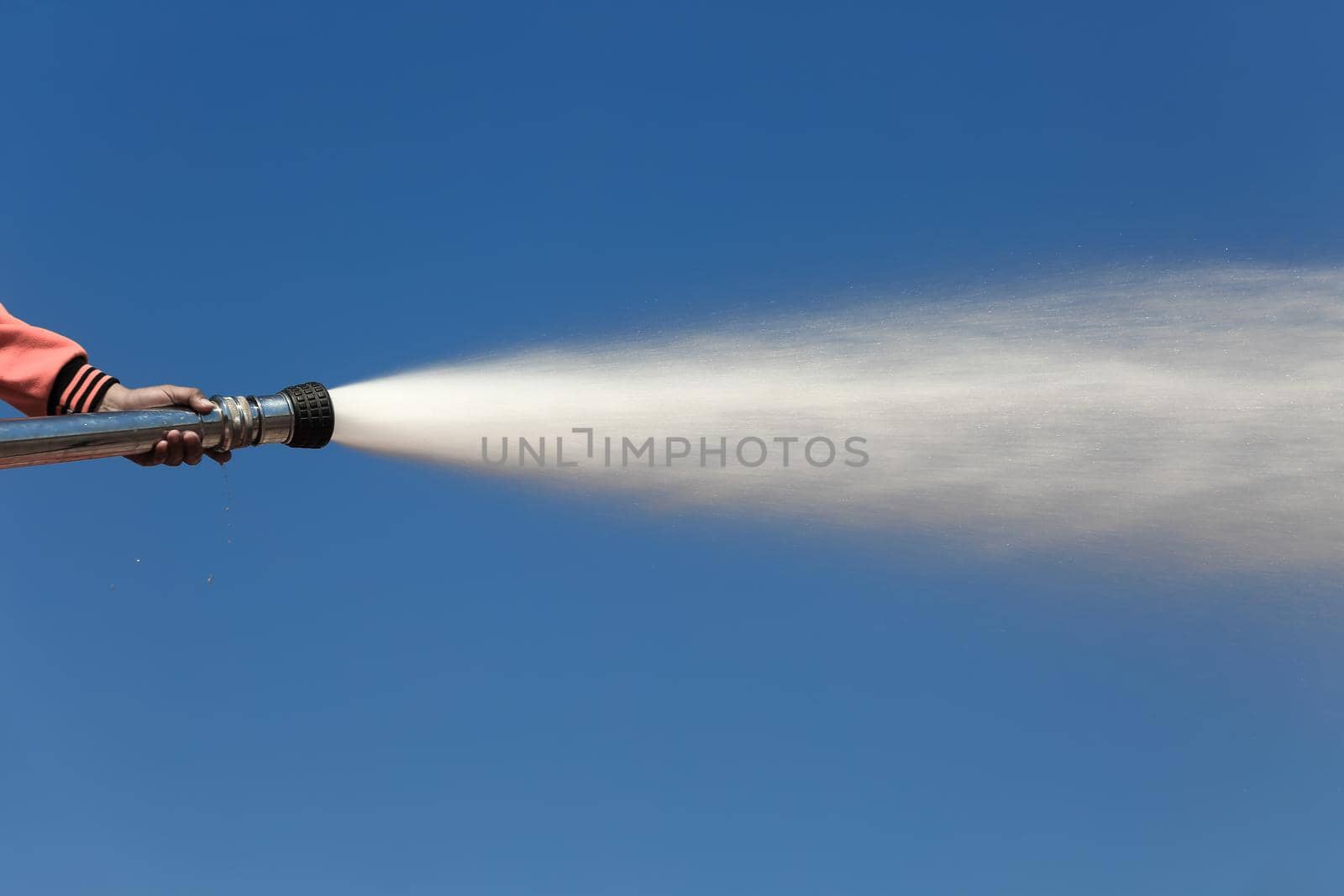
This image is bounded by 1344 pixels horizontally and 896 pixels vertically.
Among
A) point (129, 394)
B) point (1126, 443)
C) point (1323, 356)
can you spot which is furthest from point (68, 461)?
point (1323, 356)

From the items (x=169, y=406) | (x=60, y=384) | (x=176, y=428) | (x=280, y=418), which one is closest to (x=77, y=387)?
(x=60, y=384)

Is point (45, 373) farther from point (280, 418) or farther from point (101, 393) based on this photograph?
point (280, 418)

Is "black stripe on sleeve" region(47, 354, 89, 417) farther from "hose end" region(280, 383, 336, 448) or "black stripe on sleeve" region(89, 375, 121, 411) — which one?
"hose end" region(280, 383, 336, 448)

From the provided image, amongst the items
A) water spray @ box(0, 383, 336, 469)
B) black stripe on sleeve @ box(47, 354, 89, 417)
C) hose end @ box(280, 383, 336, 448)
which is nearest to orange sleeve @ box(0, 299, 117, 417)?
black stripe on sleeve @ box(47, 354, 89, 417)

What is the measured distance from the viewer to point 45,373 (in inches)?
196

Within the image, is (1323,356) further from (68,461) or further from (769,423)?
(68,461)

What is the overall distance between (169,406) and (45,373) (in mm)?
655

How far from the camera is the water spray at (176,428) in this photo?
4.15 meters

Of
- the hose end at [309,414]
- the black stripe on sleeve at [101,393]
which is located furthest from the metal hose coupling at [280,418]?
the black stripe on sleeve at [101,393]

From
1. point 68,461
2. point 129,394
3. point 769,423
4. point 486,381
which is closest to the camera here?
point 68,461

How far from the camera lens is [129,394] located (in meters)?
4.91

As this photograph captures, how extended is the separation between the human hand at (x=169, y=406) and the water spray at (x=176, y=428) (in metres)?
0.03

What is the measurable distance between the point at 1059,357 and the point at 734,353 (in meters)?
2.19

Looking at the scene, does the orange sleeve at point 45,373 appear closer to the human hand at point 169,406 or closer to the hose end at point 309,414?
the human hand at point 169,406
